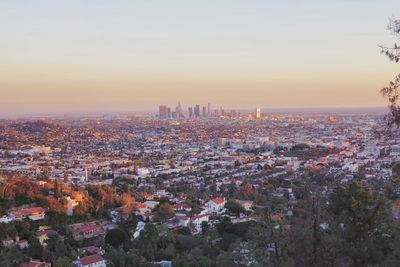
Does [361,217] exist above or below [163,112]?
above

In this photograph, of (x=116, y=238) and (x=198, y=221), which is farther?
(x=198, y=221)

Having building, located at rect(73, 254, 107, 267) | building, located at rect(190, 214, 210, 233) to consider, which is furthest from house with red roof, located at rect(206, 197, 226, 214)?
building, located at rect(73, 254, 107, 267)

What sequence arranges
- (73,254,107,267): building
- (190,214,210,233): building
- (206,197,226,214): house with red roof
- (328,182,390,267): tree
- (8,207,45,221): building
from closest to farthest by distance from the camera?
(328,182,390,267): tree, (73,254,107,267): building, (190,214,210,233): building, (8,207,45,221): building, (206,197,226,214): house with red roof

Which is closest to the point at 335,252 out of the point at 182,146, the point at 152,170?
the point at 152,170

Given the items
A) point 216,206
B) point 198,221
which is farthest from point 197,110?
point 198,221

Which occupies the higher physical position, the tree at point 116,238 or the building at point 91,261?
the building at point 91,261

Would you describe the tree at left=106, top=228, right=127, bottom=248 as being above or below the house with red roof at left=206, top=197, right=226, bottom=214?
above

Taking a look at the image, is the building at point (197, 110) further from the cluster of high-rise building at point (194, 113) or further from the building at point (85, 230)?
the building at point (85, 230)

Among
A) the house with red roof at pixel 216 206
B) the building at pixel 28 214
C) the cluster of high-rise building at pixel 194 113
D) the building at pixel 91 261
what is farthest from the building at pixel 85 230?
the cluster of high-rise building at pixel 194 113

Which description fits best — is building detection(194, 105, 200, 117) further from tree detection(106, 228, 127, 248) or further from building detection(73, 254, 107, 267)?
building detection(73, 254, 107, 267)

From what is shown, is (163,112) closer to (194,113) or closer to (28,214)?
(194,113)

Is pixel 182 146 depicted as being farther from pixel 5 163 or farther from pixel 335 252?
pixel 335 252
